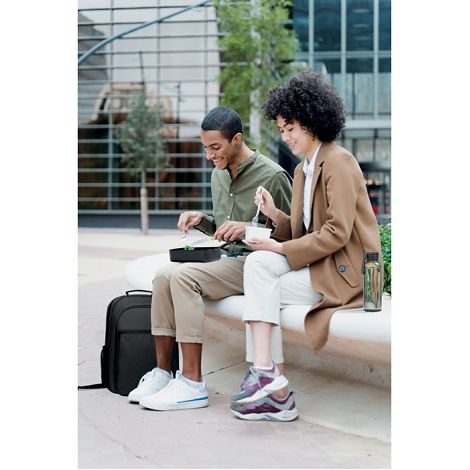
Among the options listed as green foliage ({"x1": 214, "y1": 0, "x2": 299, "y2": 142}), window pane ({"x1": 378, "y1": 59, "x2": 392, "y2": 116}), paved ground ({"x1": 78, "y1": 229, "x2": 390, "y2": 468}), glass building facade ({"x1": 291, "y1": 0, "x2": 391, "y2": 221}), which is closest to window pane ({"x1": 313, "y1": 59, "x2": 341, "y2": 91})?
glass building facade ({"x1": 291, "y1": 0, "x2": 391, "y2": 221})

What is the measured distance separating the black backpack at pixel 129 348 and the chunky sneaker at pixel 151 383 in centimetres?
16

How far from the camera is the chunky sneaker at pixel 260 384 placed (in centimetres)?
335

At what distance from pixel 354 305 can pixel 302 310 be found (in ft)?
0.73

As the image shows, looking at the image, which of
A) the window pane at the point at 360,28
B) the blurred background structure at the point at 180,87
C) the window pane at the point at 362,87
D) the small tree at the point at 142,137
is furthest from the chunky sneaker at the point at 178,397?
the window pane at the point at 360,28

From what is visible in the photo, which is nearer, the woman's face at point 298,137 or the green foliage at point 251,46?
the woman's face at point 298,137

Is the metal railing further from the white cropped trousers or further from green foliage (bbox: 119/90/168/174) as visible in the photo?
the white cropped trousers

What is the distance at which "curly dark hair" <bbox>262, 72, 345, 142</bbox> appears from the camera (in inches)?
140

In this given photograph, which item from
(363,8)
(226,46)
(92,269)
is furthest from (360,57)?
(92,269)

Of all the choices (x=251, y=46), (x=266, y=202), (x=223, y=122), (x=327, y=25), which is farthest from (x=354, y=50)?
(x=266, y=202)

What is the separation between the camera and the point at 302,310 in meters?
3.40

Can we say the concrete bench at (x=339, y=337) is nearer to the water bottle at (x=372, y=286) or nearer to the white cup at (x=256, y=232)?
the water bottle at (x=372, y=286)
